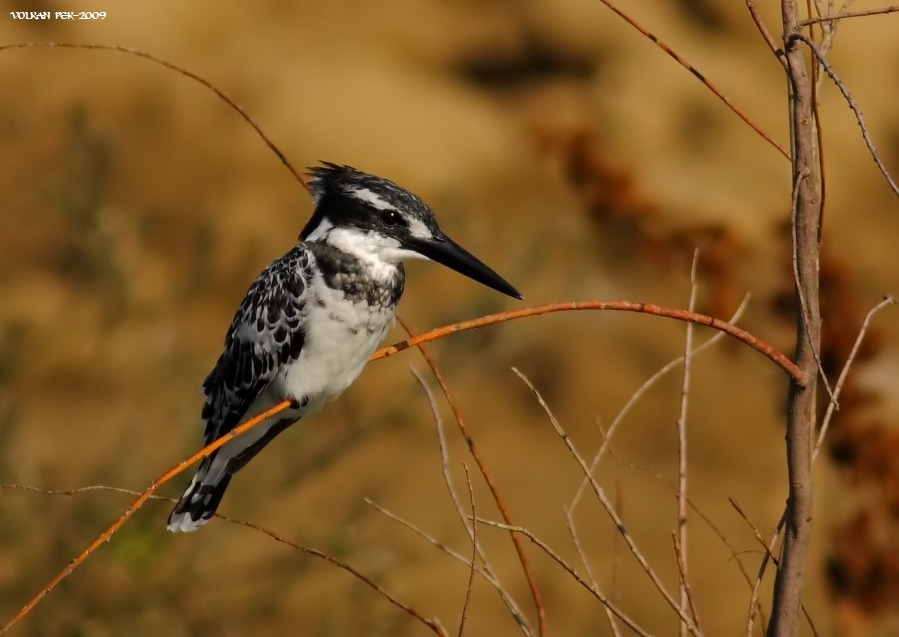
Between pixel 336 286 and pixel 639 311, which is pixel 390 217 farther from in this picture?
pixel 639 311

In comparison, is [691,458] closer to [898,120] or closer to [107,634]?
[898,120]

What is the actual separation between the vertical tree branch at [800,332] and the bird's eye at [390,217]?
39.7 inches

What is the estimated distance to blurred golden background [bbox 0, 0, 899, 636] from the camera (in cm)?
575

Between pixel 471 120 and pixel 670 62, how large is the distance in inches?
45.3

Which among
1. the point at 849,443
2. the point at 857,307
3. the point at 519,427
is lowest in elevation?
the point at 519,427

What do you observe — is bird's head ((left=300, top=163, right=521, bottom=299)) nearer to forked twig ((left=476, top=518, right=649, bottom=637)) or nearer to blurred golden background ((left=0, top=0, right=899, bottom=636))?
forked twig ((left=476, top=518, right=649, bottom=637))

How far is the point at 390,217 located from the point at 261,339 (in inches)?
16.4

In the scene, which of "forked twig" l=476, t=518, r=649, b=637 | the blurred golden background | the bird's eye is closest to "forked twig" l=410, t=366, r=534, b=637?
"forked twig" l=476, t=518, r=649, b=637

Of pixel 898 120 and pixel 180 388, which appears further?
pixel 898 120

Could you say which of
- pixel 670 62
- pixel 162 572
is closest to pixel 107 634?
pixel 162 572

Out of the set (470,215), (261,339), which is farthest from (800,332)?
(470,215)

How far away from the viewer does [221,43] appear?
21.6 ft

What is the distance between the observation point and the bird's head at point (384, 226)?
7.73 feet

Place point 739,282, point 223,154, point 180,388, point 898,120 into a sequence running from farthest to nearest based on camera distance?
point 223,154 < point 898,120 < point 180,388 < point 739,282
